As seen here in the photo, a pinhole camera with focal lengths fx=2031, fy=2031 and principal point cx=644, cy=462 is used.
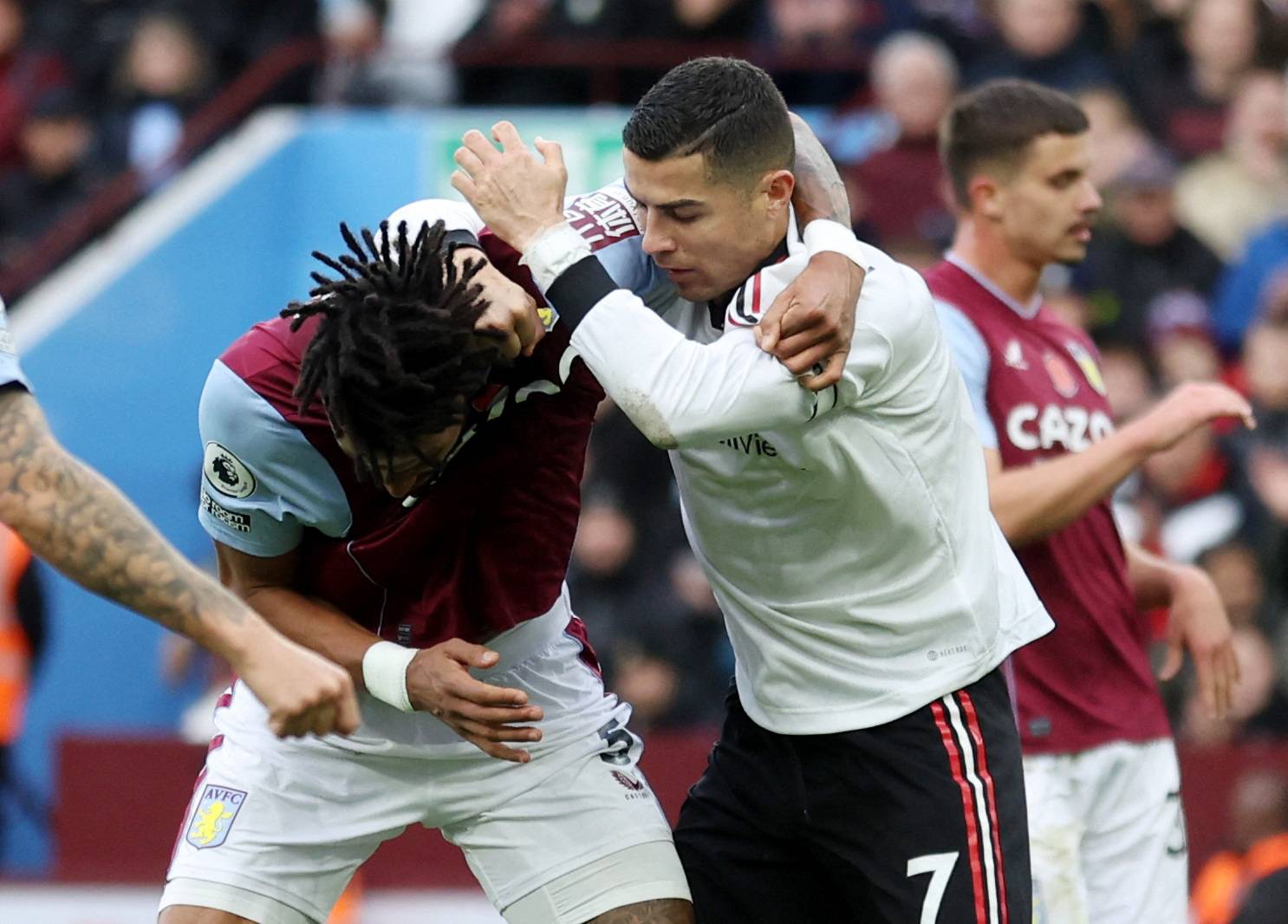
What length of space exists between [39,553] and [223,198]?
7770mm

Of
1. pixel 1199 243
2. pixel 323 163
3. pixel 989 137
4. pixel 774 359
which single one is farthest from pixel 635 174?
pixel 323 163

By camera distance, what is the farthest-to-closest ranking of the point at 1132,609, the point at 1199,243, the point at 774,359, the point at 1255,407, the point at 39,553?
the point at 1199,243
the point at 1255,407
the point at 1132,609
the point at 774,359
the point at 39,553

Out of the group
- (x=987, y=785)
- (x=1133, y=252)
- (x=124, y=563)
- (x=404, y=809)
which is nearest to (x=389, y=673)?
(x=404, y=809)

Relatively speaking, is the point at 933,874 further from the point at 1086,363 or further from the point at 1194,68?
the point at 1194,68

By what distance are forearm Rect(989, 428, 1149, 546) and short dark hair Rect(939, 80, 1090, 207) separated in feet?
3.37

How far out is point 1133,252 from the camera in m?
9.11

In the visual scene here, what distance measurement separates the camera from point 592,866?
4.27 metres

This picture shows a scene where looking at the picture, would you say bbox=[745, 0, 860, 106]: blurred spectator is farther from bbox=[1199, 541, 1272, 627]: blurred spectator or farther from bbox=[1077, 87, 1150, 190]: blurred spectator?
bbox=[1199, 541, 1272, 627]: blurred spectator

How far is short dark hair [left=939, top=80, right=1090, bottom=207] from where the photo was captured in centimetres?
549

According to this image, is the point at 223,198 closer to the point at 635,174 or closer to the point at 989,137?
the point at 989,137

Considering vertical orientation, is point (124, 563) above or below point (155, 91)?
below

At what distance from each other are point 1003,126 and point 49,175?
7.33m

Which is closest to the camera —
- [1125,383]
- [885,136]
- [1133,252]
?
[1125,383]

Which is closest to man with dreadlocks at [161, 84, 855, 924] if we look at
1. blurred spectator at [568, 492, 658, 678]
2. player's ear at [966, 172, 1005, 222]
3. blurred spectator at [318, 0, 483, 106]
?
player's ear at [966, 172, 1005, 222]
